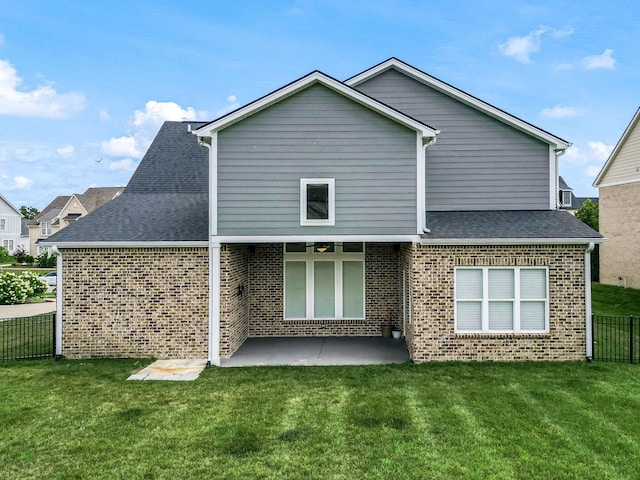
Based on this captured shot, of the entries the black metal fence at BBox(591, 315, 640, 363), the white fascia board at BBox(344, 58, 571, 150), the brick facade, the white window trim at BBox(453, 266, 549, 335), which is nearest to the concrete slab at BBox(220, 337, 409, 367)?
the brick facade

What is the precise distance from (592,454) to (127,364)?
371 inches

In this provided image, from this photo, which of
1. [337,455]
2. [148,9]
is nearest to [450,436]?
[337,455]

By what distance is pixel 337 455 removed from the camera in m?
5.55

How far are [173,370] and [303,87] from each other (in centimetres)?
741

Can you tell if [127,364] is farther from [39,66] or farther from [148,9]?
[39,66]

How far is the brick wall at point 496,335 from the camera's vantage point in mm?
9836

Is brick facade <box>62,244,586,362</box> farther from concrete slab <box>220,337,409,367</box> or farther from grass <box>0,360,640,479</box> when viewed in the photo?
grass <box>0,360,640,479</box>

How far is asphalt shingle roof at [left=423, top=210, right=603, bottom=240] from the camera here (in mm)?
9695

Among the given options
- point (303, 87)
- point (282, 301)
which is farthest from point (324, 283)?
point (303, 87)

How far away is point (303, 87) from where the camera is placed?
32.3ft

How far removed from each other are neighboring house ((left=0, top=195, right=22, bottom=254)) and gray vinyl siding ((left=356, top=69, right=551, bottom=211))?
59.2m

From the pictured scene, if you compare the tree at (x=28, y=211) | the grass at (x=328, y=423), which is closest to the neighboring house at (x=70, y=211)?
the grass at (x=328, y=423)

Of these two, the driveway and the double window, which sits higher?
the double window

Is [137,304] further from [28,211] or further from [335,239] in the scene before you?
[28,211]
